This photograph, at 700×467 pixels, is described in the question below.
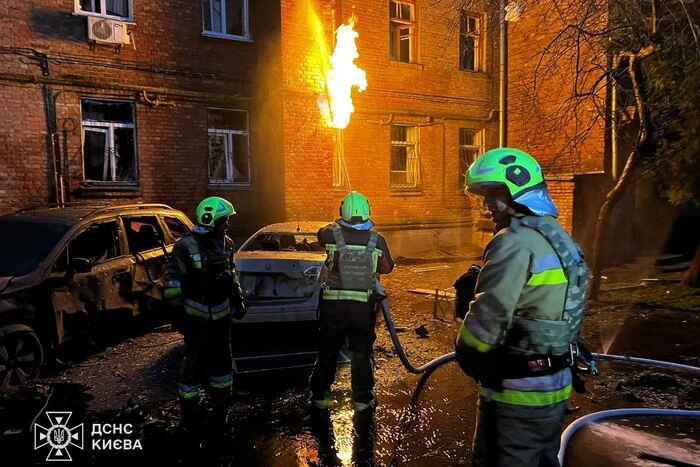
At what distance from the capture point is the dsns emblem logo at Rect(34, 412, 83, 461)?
12.7 feet

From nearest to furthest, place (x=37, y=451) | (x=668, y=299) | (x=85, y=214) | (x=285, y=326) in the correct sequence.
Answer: (x=37, y=451), (x=285, y=326), (x=85, y=214), (x=668, y=299)

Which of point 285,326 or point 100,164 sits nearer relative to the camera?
point 285,326

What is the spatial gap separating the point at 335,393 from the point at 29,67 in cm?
890

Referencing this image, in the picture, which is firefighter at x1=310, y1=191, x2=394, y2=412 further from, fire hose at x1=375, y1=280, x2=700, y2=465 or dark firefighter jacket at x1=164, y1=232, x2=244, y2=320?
dark firefighter jacket at x1=164, y1=232, x2=244, y2=320

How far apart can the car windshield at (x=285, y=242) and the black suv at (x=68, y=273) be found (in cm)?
129

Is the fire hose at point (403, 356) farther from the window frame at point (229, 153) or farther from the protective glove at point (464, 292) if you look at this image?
the window frame at point (229, 153)

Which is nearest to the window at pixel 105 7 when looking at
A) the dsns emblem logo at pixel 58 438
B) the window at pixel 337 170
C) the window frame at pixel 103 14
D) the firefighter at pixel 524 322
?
the window frame at pixel 103 14

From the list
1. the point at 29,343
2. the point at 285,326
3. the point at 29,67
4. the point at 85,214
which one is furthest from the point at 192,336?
the point at 29,67

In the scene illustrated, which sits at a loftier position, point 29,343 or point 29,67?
point 29,67

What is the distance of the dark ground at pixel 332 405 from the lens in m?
3.87

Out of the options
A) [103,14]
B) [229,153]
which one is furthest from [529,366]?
[103,14]

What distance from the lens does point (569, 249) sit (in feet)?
7.55

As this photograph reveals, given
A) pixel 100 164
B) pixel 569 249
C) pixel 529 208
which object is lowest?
pixel 569 249

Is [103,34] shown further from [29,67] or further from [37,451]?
[37,451]
